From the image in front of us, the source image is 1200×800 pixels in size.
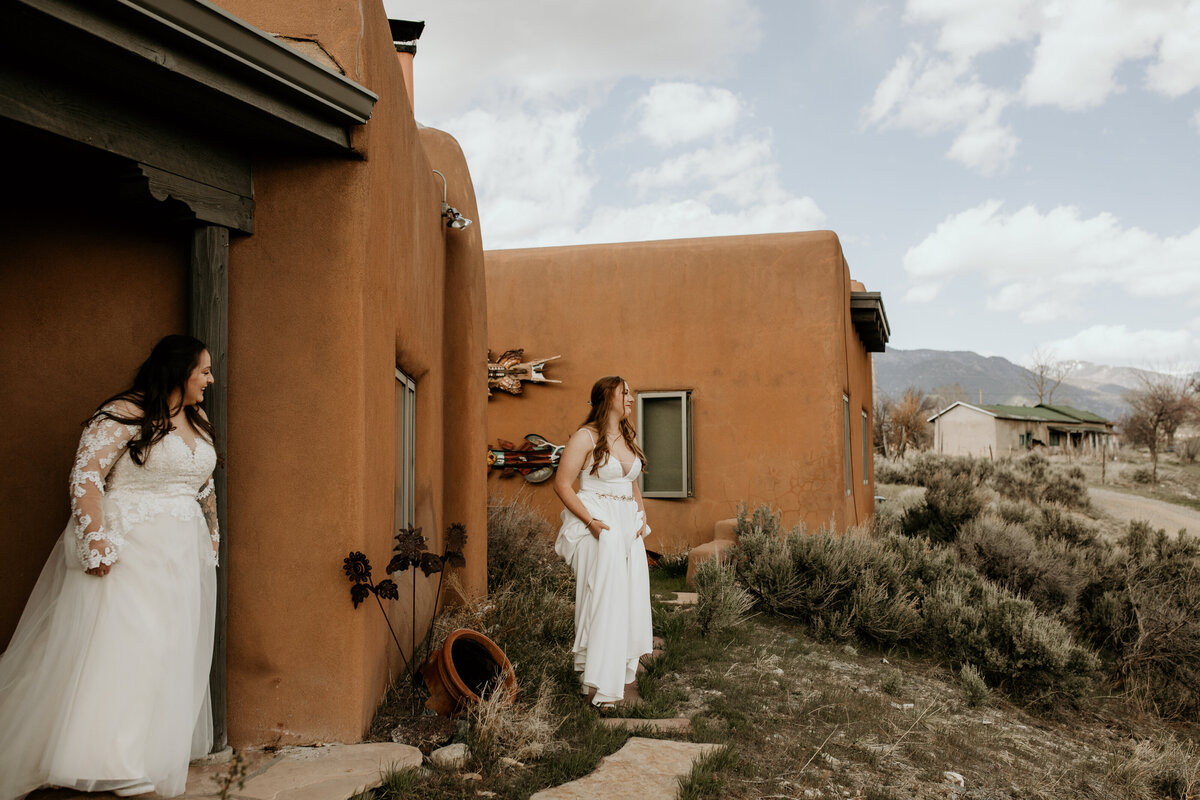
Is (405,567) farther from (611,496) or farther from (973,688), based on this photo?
(973,688)

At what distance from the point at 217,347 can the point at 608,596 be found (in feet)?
7.76

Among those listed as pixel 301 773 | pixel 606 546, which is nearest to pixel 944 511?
pixel 606 546

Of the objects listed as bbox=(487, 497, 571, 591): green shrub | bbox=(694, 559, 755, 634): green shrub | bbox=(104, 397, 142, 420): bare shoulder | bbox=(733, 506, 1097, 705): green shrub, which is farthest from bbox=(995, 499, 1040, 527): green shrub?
bbox=(104, 397, 142, 420): bare shoulder

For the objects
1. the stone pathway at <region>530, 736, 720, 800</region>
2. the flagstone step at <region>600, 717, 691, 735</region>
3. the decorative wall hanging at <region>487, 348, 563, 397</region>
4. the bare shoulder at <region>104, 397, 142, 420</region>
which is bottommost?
the flagstone step at <region>600, 717, 691, 735</region>

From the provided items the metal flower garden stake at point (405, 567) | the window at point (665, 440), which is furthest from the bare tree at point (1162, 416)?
the metal flower garden stake at point (405, 567)

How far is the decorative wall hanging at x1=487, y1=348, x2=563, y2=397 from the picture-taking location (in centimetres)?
1002

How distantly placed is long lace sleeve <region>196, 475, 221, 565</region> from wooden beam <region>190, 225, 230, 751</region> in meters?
0.09

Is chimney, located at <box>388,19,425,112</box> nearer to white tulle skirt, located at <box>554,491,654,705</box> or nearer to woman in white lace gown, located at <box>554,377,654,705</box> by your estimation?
woman in white lace gown, located at <box>554,377,654,705</box>

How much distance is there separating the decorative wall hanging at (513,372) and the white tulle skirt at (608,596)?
5417 mm

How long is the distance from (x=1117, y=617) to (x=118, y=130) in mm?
8524

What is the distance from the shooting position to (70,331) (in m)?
3.50

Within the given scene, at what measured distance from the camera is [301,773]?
320cm

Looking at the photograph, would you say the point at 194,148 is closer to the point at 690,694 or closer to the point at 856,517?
the point at 690,694

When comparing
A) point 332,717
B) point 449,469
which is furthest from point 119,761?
point 449,469
